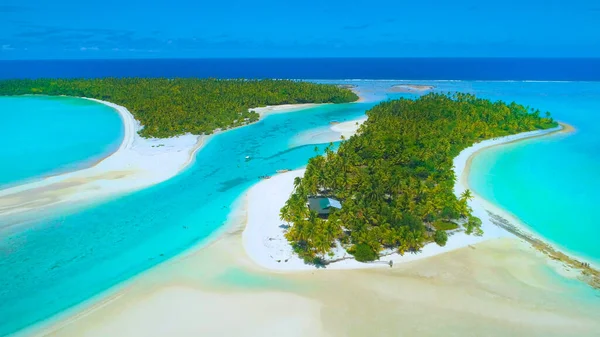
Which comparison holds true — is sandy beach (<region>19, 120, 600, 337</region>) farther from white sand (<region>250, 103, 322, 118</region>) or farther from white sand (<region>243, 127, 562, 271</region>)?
white sand (<region>250, 103, 322, 118</region>)

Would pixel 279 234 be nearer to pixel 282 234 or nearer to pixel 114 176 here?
pixel 282 234

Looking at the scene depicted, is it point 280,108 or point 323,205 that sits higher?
point 323,205

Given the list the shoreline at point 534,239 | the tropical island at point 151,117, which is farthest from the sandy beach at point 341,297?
the tropical island at point 151,117

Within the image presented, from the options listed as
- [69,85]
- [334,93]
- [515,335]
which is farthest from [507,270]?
[69,85]

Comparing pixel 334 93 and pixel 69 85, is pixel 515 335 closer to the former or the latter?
pixel 334 93

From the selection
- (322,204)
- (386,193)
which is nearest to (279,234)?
(322,204)

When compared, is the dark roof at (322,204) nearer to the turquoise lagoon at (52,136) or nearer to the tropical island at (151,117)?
the tropical island at (151,117)
